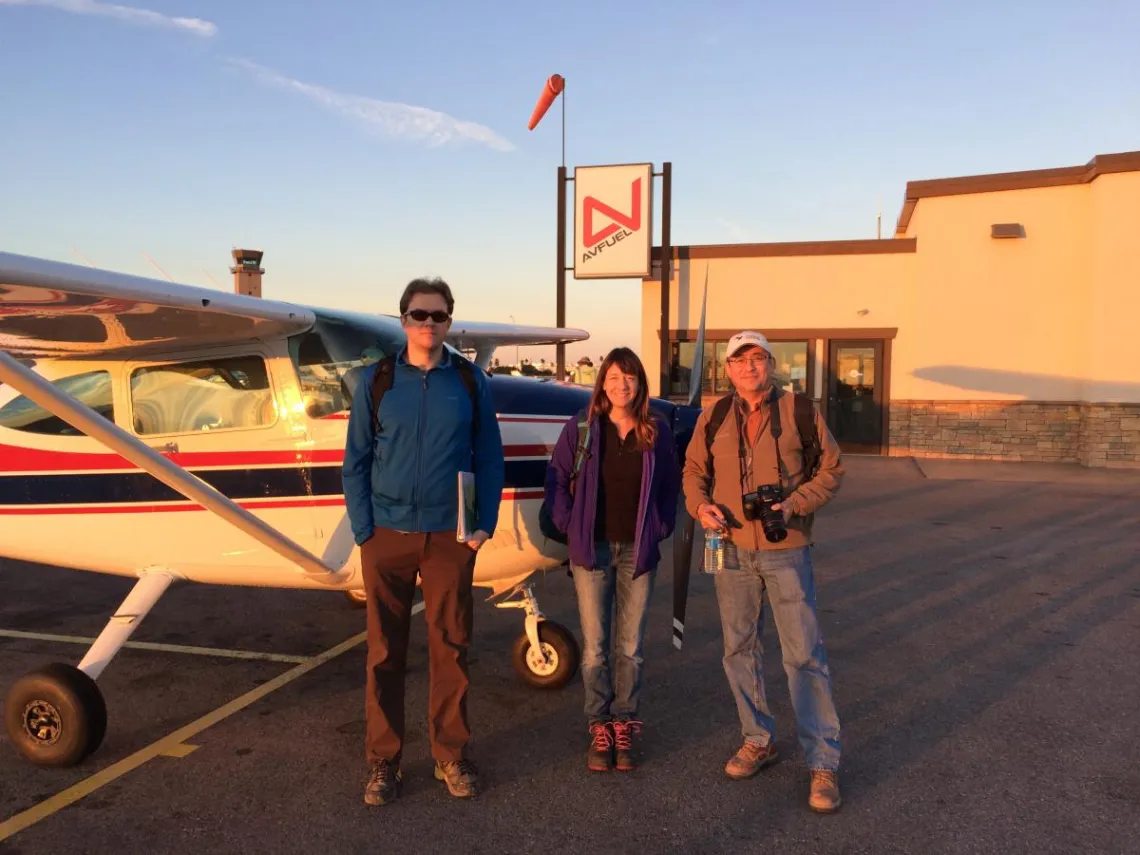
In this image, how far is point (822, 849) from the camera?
2.77 metres

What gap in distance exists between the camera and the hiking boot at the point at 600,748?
331 centimetres

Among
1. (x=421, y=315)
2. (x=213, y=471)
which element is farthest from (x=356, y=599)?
(x=421, y=315)

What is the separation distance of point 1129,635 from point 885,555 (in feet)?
8.11

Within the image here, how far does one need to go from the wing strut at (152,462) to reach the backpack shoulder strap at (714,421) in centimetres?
173

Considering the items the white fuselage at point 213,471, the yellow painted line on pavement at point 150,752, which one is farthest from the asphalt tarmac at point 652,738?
the white fuselage at point 213,471

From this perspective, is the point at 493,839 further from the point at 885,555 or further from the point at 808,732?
the point at 885,555

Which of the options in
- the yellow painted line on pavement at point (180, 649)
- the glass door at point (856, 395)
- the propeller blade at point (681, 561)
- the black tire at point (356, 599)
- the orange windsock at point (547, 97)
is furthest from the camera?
the glass door at point (856, 395)

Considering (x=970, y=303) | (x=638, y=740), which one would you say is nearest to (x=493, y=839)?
(x=638, y=740)

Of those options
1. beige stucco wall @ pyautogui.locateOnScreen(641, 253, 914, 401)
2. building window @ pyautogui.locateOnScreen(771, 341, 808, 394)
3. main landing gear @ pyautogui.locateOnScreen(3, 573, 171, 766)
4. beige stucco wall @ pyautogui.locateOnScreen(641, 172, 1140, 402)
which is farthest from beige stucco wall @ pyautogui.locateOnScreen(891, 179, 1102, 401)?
main landing gear @ pyautogui.locateOnScreen(3, 573, 171, 766)

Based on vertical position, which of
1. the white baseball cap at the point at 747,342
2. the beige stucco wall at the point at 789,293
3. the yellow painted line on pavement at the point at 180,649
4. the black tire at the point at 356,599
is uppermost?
the beige stucco wall at the point at 789,293

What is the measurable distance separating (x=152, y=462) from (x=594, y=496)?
5.67ft

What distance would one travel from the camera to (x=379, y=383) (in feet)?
10.2

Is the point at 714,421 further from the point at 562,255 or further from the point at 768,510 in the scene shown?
the point at 562,255

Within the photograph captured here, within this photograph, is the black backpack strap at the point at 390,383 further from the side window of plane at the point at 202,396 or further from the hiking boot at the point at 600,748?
the hiking boot at the point at 600,748
